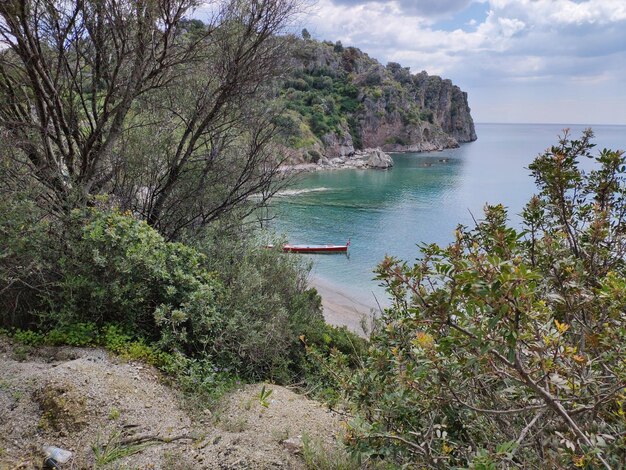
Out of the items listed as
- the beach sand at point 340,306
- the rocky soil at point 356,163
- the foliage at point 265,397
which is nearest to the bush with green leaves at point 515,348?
the foliage at point 265,397

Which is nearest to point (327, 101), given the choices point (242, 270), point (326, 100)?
point (326, 100)

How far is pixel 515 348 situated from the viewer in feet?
5.33

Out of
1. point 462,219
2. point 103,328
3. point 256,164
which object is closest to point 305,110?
point 462,219

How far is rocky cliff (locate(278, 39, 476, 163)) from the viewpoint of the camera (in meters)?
77.8

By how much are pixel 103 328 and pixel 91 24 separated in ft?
16.7

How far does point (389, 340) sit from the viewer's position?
293 cm

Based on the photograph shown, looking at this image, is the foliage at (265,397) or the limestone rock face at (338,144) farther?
the limestone rock face at (338,144)

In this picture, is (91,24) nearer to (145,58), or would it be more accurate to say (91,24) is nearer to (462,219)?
(145,58)

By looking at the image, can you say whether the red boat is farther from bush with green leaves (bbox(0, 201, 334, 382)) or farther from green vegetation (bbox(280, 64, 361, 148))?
green vegetation (bbox(280, 64, 361, 148))

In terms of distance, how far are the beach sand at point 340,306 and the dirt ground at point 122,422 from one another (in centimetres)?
1307

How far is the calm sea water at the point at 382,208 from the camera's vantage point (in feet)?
86.6

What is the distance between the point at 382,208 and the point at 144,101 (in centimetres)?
3485

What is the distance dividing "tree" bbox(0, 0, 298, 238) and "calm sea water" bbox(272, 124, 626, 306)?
5925 millimetres

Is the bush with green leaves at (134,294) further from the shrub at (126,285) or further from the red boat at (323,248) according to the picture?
the red boat at (323,248)
